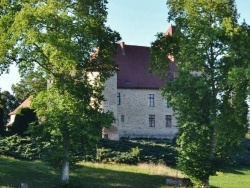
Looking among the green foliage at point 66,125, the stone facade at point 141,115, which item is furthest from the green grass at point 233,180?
the stone facade at point 141,115

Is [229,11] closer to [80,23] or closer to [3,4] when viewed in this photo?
[80,23]

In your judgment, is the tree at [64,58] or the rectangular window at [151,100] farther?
the rectangular window at [151,100]

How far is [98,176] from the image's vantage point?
27.4 meters

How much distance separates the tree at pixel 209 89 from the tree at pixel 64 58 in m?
3.96

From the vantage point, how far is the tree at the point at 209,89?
25.1m

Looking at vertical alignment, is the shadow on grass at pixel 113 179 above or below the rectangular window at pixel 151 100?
below

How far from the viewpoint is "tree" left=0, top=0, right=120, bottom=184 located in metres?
Answer: 23.9

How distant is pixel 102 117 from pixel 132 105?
31986 millimetres

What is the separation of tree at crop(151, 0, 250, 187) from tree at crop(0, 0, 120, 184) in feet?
13.0

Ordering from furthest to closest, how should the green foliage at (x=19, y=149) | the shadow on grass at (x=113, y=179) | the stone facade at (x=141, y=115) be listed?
1. the stone facade at (x=141, y=115)
2. the green foliage at (x=19, y=149)
3. the shadow on grass at (x=113, y=179)

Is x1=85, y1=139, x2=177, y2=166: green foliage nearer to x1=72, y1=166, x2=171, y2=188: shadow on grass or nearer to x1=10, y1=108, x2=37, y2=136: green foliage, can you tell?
x1=72, y1=166, x2=171, y2=188: shadow on grass

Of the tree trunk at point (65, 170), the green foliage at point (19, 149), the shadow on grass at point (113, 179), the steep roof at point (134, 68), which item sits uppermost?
the steep roof at point (134, 68)

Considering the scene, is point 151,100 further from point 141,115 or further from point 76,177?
point 76,177

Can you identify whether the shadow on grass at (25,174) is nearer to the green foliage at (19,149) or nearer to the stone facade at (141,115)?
the green foliage at (19,149)
